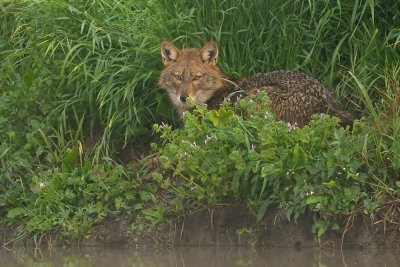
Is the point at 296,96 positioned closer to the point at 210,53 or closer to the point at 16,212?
the point at 210,53

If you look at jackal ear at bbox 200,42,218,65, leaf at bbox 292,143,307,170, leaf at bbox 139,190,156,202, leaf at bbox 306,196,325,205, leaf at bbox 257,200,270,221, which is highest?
jackal ear at bbox 200,42,218,65

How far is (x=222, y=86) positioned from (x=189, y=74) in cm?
32

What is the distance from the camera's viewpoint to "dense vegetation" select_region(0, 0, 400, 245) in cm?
930

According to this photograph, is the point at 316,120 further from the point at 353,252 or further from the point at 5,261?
the point at 5,261

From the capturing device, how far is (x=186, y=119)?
975cm

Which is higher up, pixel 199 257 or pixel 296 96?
pixel 296 96

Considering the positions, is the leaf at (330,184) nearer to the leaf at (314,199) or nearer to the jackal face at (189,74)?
the leaf at (314,199)

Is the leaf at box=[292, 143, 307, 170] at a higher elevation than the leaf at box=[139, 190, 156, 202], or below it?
higher

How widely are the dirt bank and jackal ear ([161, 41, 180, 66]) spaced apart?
5.19 feet

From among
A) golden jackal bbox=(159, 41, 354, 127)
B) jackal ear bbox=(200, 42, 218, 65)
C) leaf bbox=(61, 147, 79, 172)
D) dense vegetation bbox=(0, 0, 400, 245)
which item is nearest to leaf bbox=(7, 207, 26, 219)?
dense vegetation bbox=(0, 0, 400, 245)

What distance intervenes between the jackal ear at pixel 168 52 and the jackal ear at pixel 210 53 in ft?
0.75

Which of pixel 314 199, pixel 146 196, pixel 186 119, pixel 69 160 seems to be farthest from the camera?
pixel 69 160

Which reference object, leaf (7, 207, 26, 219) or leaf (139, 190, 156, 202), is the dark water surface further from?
leaf (139, 190, 156, 202)

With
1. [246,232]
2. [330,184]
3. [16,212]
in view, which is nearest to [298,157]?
[330,184]
